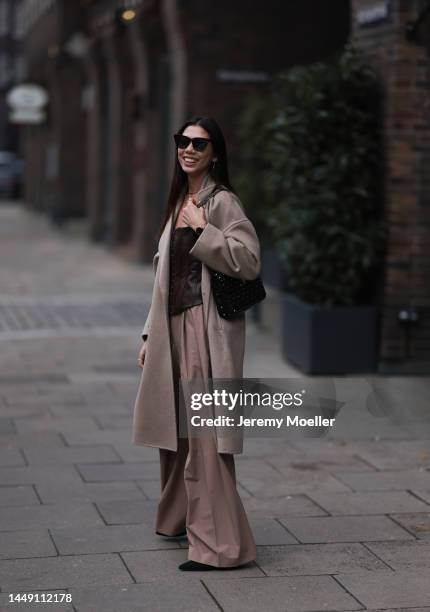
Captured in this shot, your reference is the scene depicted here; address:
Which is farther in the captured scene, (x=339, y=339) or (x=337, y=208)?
(x=339, y=339)

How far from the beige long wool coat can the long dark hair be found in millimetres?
32

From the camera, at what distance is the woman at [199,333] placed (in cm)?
559

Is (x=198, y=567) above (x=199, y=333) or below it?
below

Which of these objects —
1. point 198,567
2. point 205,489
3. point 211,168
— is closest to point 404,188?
point 211,168

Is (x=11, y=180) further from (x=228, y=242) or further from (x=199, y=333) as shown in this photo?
(x=228, y=242)

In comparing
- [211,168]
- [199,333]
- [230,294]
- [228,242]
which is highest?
[211,168]

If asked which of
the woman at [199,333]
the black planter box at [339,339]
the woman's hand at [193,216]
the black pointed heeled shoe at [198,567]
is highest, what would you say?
the woman's hand at [193,216]

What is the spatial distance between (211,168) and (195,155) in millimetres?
124

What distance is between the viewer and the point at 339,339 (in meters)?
10.9

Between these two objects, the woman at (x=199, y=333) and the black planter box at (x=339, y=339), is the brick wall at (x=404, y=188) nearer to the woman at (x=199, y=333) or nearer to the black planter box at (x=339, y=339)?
the black planter box at (x=339, y=339)

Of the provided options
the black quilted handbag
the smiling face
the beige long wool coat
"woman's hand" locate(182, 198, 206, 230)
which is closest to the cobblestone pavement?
the beige long wool coat

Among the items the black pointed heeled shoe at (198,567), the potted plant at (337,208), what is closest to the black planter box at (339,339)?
the potted plant at (337,208)

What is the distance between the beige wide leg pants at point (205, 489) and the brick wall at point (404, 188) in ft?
17.4

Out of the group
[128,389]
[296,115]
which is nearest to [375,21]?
[296,115]
